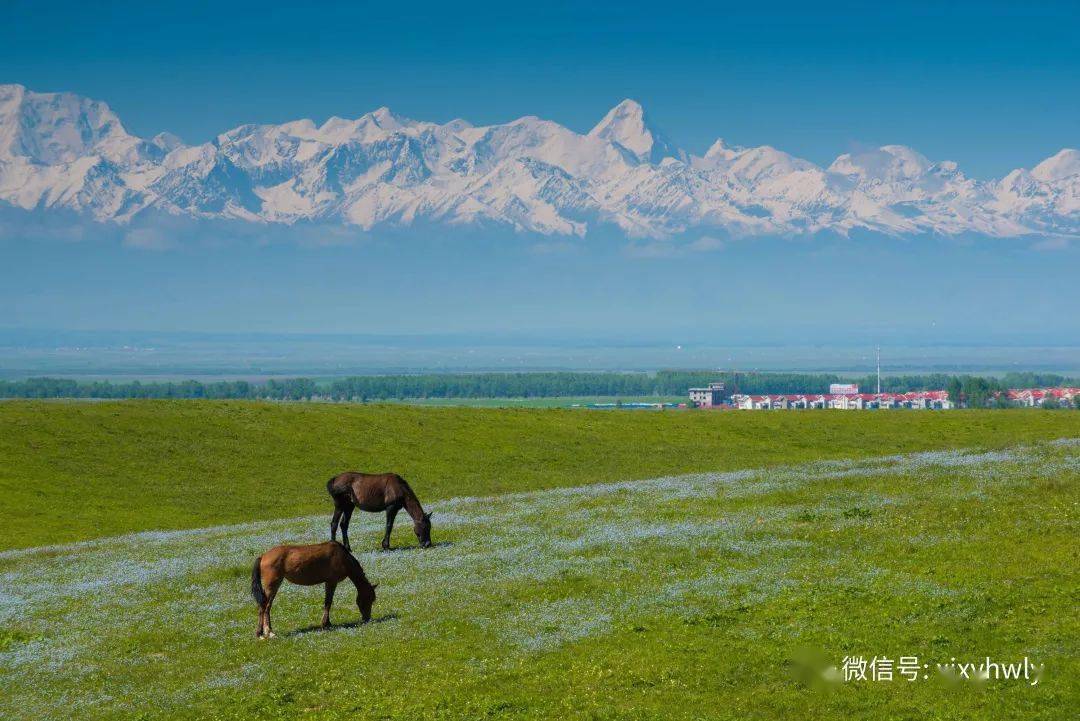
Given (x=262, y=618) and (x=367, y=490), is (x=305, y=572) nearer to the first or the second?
(x=262, y=618)

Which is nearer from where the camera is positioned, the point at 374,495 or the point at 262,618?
the point at 262,618

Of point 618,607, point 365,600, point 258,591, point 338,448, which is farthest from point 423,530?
point 338,448

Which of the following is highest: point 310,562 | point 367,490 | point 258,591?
point 367,490

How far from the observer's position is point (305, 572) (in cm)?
2627

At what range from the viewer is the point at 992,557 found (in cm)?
2795

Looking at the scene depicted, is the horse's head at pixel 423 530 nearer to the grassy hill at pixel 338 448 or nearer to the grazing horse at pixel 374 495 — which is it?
the grazing horse at pixel 374 495

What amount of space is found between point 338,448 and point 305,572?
54246 millimetres

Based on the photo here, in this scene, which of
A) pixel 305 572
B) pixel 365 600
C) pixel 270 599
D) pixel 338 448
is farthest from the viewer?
pixel 338 448

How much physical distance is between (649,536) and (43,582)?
Result: 19.4 m

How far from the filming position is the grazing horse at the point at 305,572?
84.5 ft

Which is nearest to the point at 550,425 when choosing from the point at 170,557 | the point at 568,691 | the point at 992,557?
the point at 170,557

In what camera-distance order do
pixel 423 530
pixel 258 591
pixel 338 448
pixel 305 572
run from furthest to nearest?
pixel 338 448 → pixel 423 530 → pixel 305 572 → pixel 258 591

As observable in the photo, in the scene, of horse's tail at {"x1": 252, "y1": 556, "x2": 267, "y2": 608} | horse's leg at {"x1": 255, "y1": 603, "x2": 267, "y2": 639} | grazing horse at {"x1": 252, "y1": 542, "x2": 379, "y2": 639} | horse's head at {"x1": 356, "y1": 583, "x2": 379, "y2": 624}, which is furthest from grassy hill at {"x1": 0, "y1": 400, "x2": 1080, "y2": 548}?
horse's tail at {"x1": 252, "y1": 556, "x2": 267, "y2": 608}

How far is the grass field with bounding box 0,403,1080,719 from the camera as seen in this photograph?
21016 mm
